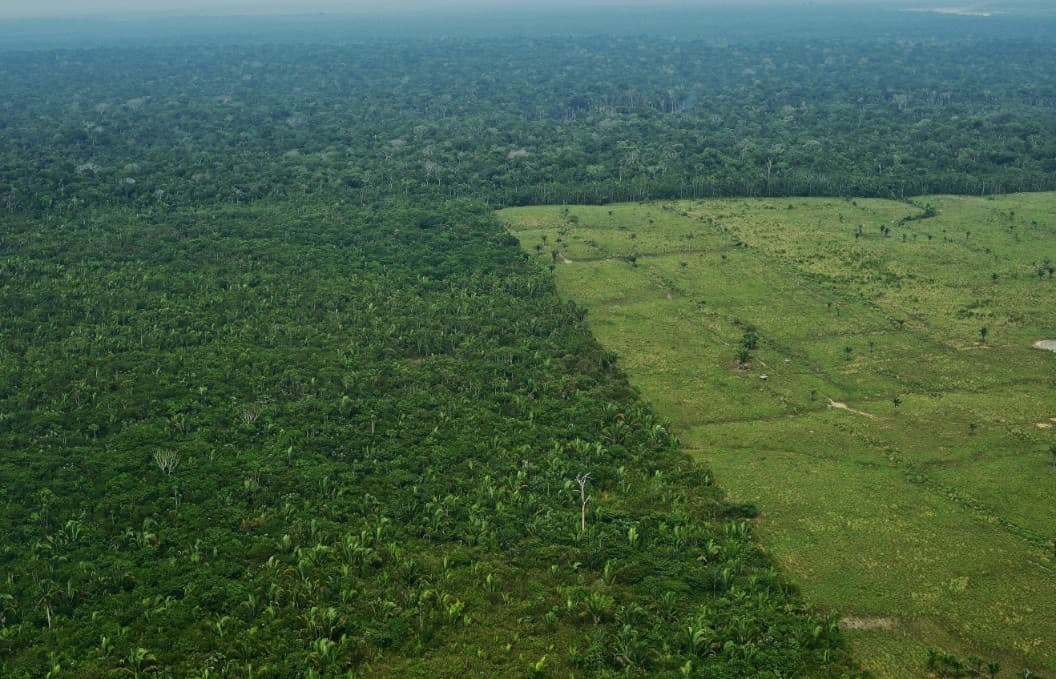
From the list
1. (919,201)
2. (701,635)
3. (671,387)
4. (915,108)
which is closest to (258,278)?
(671,387)

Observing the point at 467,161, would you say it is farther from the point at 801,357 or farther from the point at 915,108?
the point at 915,108

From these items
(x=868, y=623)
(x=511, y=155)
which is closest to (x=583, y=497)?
(x=868, y=623)

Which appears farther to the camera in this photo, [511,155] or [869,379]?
[511,155]

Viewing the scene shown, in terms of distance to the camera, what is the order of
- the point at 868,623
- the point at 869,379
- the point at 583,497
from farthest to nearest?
1. the point at 869,379
2. the point at 583,497
3. the point at 868,623

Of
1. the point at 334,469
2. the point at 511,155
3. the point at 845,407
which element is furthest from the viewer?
the point at 511,155

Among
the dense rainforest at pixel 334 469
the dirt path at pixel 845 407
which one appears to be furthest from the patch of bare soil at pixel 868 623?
the dirt path at pixel 845 407

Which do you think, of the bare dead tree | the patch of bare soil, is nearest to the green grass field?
the patch of bare soil

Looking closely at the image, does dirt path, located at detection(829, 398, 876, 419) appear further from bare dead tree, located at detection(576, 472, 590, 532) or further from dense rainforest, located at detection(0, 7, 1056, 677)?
bare dead tree, located at detection(576, 472, 590, 532)

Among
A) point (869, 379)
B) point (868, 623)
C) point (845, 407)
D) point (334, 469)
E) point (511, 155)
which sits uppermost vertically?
point (511, 155)

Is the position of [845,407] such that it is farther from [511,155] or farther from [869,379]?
[511,155]
